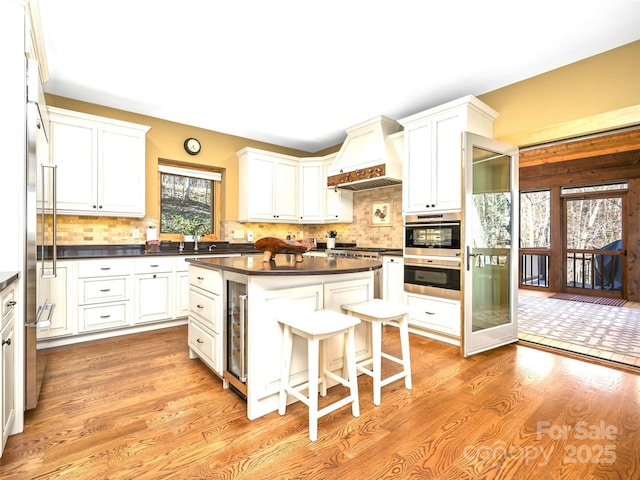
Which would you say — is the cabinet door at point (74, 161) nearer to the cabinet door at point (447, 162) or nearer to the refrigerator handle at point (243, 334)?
the refrigerator handle at point (243, 334)

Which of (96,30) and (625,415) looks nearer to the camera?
(625,415)

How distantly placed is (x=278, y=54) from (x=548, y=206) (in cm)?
641

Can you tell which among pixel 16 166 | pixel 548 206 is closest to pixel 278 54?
pixel 16 166

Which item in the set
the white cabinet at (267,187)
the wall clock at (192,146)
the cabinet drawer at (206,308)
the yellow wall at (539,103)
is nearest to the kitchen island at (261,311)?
the cabinet drawer at (206,308)

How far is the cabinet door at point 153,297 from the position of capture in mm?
3594

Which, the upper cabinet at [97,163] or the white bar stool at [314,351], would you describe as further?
the upper cabinet at [97,163]

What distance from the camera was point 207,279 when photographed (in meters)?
2.41

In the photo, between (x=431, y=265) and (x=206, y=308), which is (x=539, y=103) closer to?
(x=431, y=265)

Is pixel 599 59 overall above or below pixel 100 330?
above

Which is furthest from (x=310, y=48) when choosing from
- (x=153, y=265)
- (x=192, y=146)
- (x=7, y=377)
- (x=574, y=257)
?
(x=574, y=257)

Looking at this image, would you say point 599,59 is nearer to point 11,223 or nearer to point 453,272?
point 453,272

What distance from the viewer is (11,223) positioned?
171cm

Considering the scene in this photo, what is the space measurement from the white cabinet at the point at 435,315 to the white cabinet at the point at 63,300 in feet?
11.2

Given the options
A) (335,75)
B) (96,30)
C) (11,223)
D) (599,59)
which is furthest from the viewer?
(335,75)
